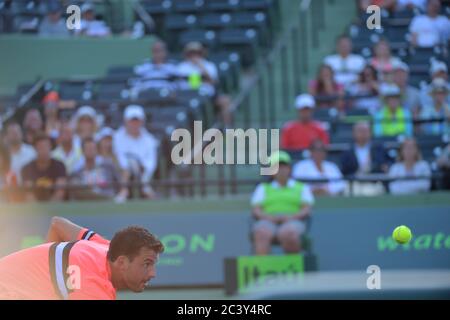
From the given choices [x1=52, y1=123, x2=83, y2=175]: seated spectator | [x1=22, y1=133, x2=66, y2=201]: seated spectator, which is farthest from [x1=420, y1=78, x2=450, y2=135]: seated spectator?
[x1=22, y1=133, x2=66, y2=201]: seated spectator

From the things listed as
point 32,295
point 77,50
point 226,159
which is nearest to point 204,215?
point 226,159

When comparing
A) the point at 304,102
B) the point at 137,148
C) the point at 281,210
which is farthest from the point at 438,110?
the point at 137,148

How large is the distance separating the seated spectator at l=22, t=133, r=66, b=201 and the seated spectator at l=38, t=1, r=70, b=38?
2763 mm

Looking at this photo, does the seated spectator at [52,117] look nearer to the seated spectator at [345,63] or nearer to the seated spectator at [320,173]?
the seated spectator at [320,173]

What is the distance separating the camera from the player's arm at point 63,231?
696 cm

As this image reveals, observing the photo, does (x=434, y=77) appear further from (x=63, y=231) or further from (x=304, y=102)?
(x=63, y=231)

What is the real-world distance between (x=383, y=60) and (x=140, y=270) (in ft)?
26.1

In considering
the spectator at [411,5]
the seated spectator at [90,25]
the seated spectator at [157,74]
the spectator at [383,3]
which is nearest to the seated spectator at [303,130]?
the seated spectator at [157,74]

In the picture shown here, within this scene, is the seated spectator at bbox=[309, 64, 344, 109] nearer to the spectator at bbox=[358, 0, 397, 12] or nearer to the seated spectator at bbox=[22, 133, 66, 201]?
the spectator at bbox=[358, 0, 397, 12]

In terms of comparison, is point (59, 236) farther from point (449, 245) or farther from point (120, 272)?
point (449, 245)

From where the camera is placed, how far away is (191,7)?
1614cm

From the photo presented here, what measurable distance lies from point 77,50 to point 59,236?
29.0ft

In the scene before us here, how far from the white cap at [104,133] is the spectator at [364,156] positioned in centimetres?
252

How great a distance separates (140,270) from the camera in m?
6.16
